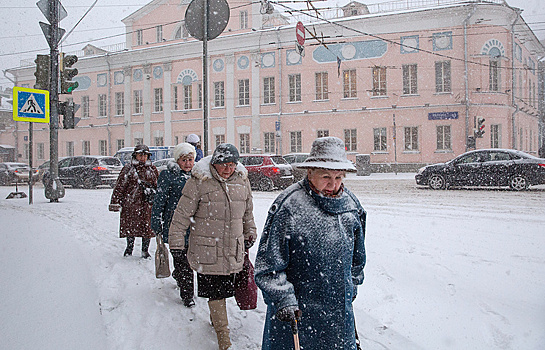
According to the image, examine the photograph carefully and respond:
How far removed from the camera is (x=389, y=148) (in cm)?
2750

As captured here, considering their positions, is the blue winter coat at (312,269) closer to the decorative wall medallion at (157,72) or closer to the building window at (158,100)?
the building window at (158,100)

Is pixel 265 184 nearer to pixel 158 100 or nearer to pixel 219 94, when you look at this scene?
pixel 219 94

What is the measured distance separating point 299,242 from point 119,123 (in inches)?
1435

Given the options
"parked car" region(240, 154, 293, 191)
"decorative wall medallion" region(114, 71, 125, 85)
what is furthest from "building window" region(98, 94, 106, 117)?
"parked car" region(240, 154, 293, 191)

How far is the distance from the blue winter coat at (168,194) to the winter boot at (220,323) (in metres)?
1.36

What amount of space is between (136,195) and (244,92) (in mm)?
26167

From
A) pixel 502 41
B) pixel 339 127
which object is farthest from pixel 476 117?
pixel 339 127

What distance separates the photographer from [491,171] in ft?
47.9

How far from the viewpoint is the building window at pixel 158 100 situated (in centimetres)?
3441

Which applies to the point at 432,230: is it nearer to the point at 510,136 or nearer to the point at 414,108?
the point at 414,108

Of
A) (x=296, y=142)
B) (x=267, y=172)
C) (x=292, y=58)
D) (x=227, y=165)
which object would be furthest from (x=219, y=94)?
(x=227, y=165)

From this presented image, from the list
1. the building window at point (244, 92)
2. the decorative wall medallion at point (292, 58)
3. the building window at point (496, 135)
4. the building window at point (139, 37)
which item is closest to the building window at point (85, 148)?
the building window at point (139, 37)

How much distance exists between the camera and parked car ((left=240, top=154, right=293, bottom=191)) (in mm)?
16297

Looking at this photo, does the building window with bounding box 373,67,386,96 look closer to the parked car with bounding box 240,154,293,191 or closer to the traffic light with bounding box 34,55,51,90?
the parked car with bounding box 240,154,293,191
